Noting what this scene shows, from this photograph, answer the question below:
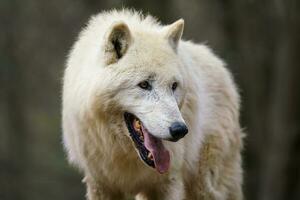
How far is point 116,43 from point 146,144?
3.03 ft

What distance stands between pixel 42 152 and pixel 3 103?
2579 millimetres

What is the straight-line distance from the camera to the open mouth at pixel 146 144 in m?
7.60

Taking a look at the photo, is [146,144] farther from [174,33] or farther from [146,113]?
[174,33]

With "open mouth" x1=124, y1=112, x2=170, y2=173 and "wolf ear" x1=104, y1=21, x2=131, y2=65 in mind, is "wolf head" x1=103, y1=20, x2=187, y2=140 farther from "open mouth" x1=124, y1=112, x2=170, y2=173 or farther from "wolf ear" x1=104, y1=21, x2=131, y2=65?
"open mouth" x1=124, y1=112, x2=170, y2=173

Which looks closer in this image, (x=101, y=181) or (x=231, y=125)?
(x=101, y=181)

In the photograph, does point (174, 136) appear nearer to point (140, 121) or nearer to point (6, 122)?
point (140, 121)

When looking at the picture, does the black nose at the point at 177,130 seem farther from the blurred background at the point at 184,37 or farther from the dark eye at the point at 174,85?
the blurred background at the point at 184,37

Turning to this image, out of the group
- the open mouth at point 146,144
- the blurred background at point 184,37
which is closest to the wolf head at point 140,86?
the open mouth at point 146,144

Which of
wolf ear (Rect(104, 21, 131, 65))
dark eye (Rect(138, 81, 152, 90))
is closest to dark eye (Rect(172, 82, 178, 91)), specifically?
dark eye (Rect(138, 81, 152, 90))

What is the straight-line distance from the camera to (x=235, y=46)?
1878 centimetres

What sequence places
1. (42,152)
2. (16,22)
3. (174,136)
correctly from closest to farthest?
(174,136)
(16,22)
(42,152)

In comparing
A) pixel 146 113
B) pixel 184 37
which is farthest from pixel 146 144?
pixel 184 37

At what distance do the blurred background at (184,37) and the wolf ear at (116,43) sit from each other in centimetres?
497

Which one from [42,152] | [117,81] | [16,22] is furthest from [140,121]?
[42,152]
